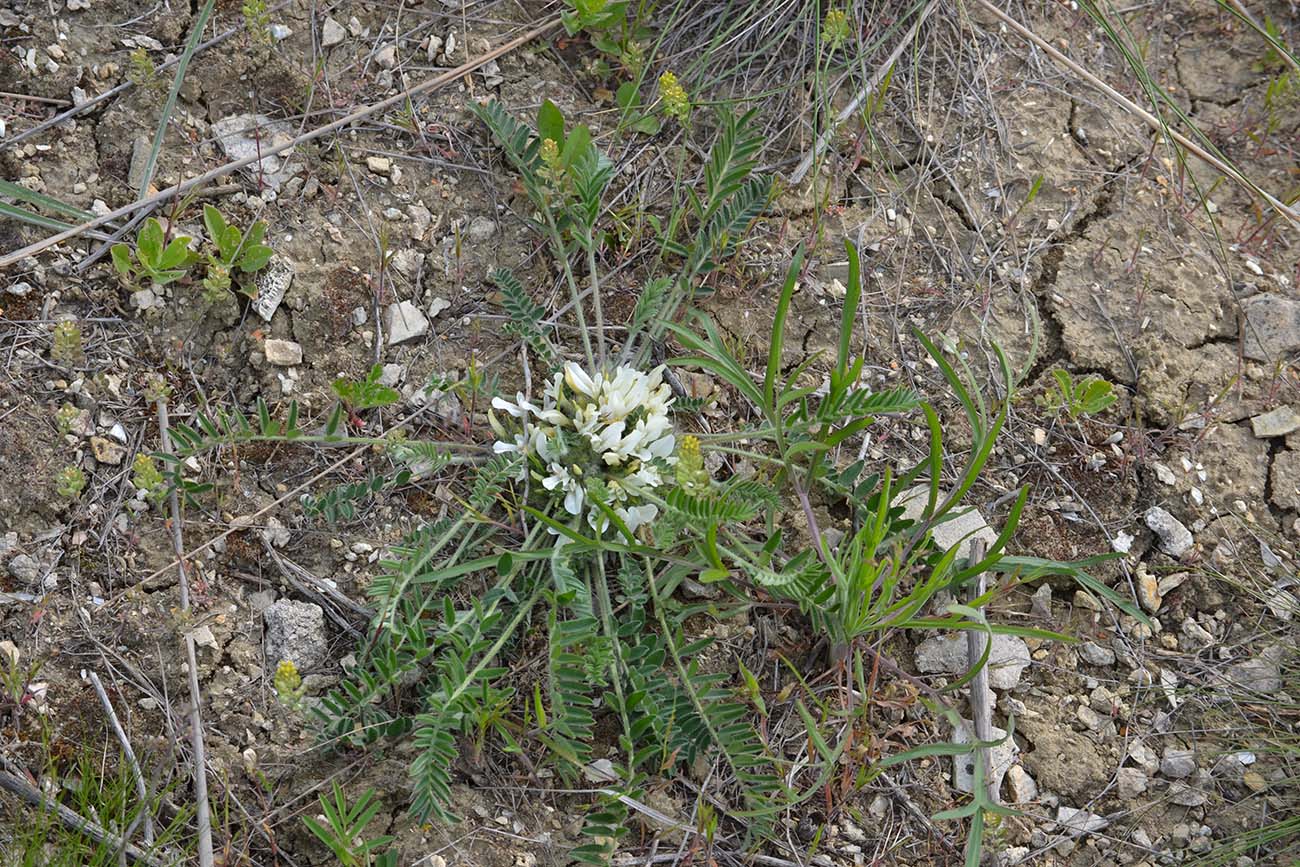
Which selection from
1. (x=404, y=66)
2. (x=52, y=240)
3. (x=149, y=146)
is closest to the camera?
(x=52, y=240)

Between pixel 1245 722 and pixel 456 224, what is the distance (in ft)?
6.73

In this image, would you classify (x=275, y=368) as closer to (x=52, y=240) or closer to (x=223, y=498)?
(x=223, y=498)

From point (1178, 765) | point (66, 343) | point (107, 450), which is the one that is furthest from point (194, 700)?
point (1178, 765)

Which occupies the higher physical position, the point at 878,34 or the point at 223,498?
the point at 878,34

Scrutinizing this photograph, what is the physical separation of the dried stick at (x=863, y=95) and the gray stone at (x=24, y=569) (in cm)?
189

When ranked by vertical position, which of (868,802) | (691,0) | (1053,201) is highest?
(691,0)

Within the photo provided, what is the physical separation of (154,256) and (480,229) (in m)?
0.72

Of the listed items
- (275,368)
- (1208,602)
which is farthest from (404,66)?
(1208,602)

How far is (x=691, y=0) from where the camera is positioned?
277 cm

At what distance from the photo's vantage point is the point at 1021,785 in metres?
2.12

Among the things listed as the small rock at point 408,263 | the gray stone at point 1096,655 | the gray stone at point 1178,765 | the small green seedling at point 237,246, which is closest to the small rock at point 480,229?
the small rock at point 408,263

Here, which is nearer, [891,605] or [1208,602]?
[891,605]

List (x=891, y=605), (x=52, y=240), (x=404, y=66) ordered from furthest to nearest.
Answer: (x=404, y=66), (x=52, y=240), (x=891, y=605)

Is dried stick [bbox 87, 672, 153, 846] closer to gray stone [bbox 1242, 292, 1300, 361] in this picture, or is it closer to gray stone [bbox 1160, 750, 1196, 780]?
gray stone [bbox 1160, 750, 1196, 780]
